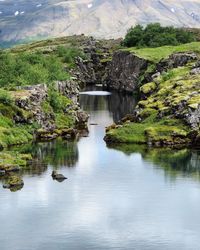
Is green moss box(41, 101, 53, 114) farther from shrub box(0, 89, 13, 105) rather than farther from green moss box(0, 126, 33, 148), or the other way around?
green moss box(0, 126, 33, 148)

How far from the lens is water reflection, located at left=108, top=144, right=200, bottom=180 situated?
10519cm

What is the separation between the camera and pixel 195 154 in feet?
385

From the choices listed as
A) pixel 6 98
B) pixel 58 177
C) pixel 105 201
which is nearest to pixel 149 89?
pixel 6 98

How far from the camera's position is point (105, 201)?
86.6 m

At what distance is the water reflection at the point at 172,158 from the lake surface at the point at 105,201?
18cm

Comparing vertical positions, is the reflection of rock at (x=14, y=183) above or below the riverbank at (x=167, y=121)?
below

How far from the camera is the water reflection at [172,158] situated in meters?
105

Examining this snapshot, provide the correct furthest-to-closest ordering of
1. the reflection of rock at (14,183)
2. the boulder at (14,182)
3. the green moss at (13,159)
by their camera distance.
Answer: the green moss at (13,159) < the boulder at (14,182) < the reflection of rock at (14,183)

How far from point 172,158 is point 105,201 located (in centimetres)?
3005

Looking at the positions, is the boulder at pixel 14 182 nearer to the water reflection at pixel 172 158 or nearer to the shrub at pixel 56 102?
the water reflection at pixel 172 158

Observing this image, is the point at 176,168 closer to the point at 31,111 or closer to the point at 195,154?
the point at 195,154

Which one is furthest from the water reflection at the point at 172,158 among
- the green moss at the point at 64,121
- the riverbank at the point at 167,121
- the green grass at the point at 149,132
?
the green moss at the point at 64,121

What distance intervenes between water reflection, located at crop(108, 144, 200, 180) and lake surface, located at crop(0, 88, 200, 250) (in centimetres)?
18

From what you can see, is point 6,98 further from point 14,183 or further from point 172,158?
point 14,183
